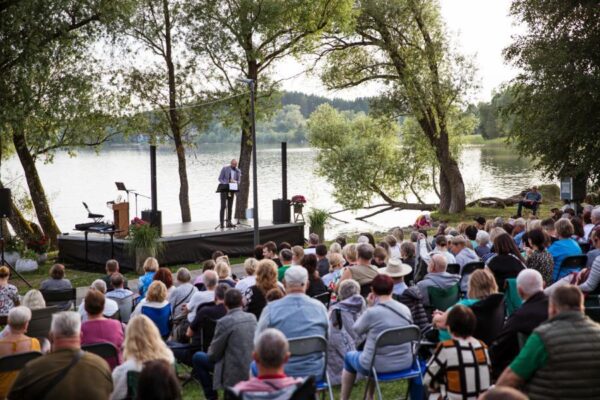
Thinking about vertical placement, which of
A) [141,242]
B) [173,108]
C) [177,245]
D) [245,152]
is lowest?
[177,245]

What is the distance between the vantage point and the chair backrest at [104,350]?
18.3 ft

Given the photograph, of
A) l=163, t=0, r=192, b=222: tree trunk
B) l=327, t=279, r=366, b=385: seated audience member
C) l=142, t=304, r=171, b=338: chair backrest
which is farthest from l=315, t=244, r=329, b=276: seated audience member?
l=163, t=0, r=192, b=222: tree trunk

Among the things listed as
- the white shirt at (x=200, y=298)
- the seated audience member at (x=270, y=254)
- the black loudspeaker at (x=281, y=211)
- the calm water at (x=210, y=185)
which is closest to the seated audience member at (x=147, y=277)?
the seated audience member at (x=270, y=254)

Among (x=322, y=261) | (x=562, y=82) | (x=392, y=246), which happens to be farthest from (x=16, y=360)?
(x=562, y=82)

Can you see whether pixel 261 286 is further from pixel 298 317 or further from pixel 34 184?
pixel 34 184

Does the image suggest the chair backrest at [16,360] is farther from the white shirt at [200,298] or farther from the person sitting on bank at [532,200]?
the person sitting on bank at [532,200]

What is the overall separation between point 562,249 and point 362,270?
245 centimetres

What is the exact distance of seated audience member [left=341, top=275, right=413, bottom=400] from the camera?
5.76 metres

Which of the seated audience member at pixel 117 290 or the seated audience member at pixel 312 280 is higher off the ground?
the seated audience member at pixel 312 280

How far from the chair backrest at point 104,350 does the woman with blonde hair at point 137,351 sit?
0.84m

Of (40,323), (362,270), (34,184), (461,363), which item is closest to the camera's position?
(461,363)

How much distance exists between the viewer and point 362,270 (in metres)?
7.93

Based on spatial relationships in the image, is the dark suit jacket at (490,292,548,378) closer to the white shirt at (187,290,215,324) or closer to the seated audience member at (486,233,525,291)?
the seated audience member at (486,233,525,291)

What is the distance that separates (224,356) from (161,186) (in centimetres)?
4758
